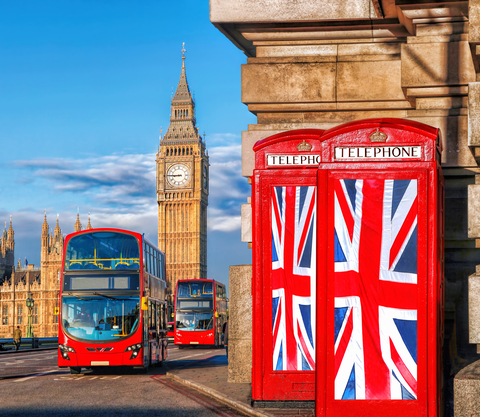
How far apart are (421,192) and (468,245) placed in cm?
254

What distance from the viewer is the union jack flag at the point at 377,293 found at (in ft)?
→ 22.7

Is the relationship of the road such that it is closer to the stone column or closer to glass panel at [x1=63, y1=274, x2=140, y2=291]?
the stone column

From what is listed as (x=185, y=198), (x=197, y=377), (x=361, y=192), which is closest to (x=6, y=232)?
(x=185, y=198)

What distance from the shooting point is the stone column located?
10930mm

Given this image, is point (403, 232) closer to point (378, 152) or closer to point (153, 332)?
point (378, 152)

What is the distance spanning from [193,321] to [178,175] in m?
76.9

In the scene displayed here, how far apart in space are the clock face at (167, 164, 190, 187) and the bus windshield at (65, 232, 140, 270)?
298 ft

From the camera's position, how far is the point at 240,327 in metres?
10.9

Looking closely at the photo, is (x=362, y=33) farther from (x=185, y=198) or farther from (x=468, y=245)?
(x=185, y=198)

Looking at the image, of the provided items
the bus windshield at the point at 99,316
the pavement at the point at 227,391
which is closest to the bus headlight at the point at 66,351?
the bus windshield at the point at 99,316

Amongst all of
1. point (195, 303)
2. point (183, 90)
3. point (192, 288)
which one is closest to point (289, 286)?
point (192, 288)

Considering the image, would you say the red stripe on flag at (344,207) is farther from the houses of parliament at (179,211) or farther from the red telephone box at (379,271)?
the houses of parliament at (179,211)

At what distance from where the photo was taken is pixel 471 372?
261 inches

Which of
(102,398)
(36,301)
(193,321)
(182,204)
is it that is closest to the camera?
(102,398)
